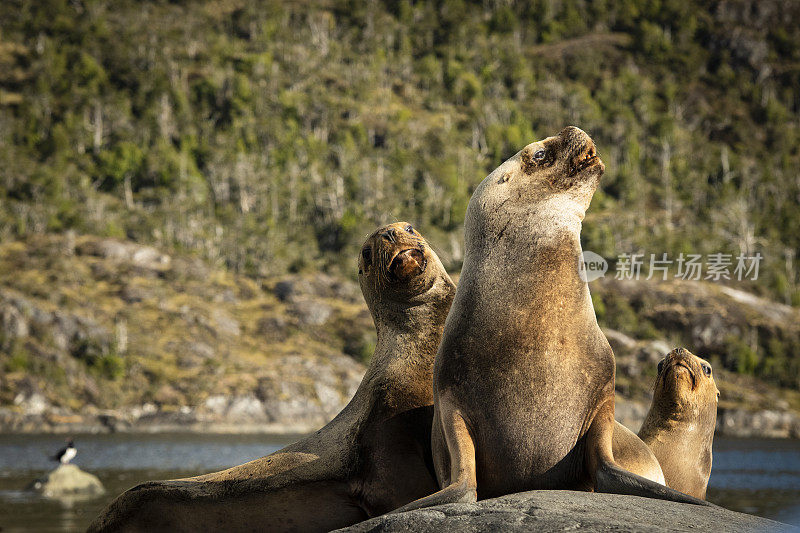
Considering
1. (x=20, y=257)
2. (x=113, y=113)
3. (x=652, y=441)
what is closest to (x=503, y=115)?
(x=113, y=113)

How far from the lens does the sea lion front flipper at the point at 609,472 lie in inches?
163

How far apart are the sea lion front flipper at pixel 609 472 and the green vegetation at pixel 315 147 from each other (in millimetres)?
95946

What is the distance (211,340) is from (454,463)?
100 meters

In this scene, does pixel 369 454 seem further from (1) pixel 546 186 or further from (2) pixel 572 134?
(2) pixel 572 134

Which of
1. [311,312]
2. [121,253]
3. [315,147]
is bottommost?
[311,312]

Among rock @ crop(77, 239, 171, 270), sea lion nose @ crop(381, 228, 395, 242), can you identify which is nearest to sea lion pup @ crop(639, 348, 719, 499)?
sea lion nose @ crop(381, 228, 395, 242)

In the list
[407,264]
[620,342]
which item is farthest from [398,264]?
[620,342]

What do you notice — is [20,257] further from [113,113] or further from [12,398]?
[113,113]

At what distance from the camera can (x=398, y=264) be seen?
17.6ft

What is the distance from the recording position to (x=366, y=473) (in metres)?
5.32

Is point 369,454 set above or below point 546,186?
below

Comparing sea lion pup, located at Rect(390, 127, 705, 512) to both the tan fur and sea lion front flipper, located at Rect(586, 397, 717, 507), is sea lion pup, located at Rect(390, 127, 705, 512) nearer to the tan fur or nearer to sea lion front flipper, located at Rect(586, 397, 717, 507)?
sea lion front flipper, located at Rect(586, 397, 717, 507)

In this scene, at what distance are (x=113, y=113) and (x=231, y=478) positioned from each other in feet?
509

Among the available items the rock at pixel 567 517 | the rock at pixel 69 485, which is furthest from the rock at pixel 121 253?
the rock at pixel 567 517
